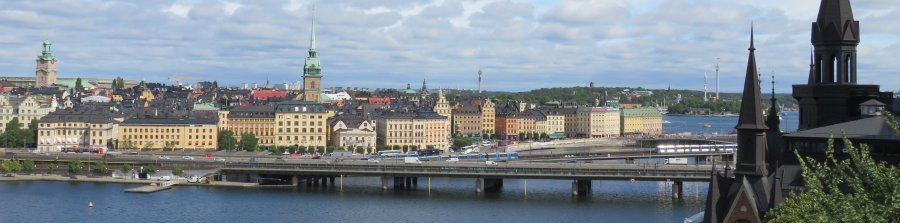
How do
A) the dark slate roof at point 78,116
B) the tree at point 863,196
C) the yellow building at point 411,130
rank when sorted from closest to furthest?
the tree at point 863,196 → the dark slate roof at point 78,116 → the yellow building at point 411,130

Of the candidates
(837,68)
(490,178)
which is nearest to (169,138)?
(490,178)

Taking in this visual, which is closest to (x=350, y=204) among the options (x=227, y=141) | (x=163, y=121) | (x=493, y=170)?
(x=493, y=170)

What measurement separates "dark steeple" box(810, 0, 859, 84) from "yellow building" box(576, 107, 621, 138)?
120m

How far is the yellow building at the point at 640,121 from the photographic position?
17262 centimetres

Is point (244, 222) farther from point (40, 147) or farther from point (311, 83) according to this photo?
point (311, 83)

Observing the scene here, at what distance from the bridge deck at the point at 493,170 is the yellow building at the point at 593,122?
8098cm

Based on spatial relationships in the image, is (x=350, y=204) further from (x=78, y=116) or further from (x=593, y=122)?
(x=593, y=122)

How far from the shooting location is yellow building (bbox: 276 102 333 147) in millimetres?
113375

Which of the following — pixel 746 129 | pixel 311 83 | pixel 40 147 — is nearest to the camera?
pixel 746 129

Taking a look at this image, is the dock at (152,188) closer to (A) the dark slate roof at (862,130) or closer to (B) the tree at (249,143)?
(B) the tree at (249,143)

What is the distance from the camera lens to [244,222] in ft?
178

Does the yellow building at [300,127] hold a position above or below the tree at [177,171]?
above

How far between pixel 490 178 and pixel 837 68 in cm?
3713

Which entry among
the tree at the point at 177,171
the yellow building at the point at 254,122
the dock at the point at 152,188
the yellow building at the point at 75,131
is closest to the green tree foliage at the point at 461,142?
the yellow building at the point at 254,122
